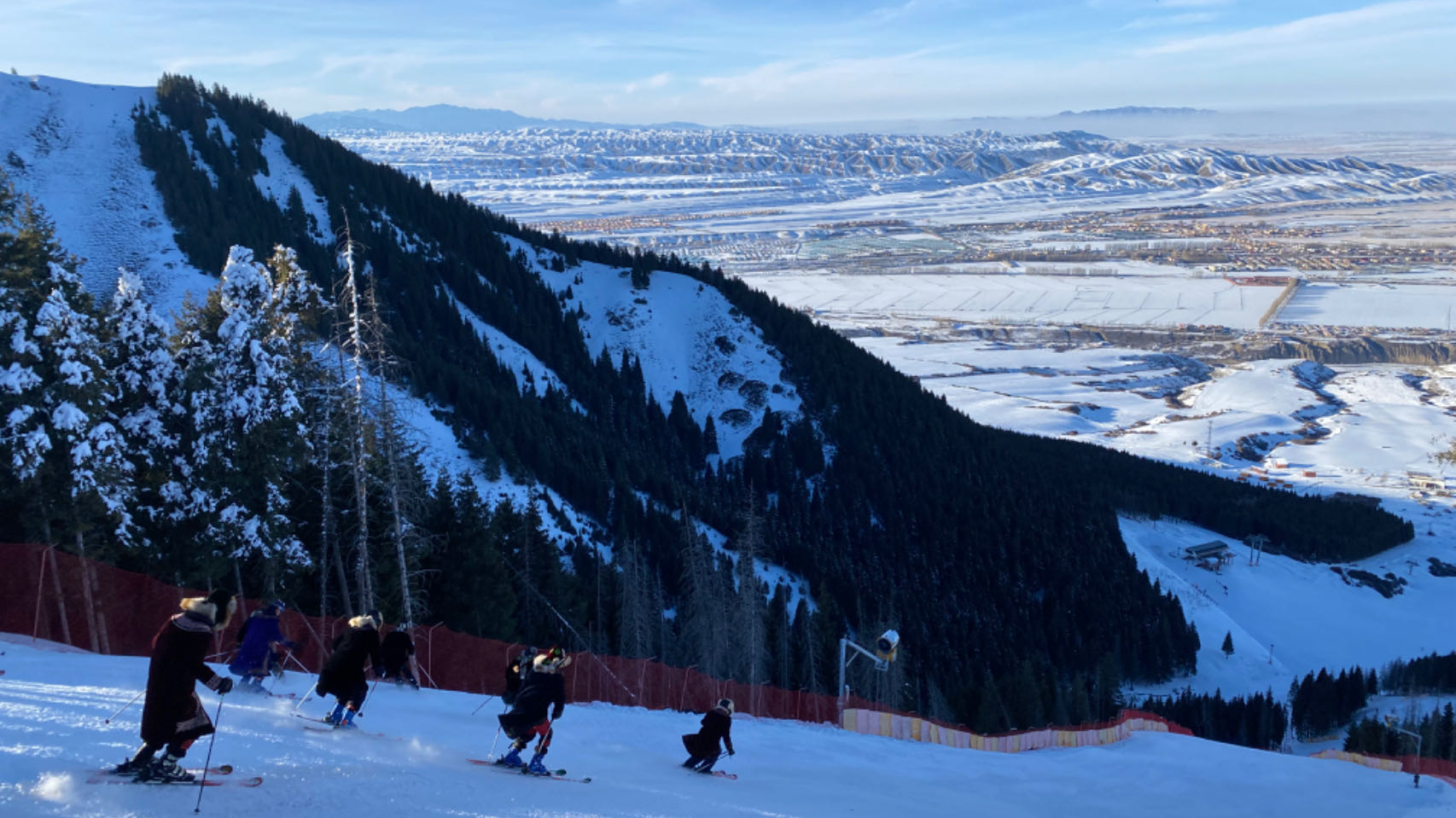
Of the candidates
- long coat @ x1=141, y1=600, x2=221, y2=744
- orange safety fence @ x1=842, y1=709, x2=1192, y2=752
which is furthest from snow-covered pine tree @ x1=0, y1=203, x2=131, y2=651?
orange safety fence @ x1=842, y1=709, x2=1192, y2=752

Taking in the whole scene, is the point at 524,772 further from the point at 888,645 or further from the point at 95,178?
the point at 95,178

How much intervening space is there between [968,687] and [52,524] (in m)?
39.7

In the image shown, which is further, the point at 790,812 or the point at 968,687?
the point at 968,687

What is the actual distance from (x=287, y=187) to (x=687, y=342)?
3481cm

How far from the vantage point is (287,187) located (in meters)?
80.9

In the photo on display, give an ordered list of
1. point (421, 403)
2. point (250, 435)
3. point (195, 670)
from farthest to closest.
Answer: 1. point (421, 403)
2. point (250, 435)
3. point (195, 670)

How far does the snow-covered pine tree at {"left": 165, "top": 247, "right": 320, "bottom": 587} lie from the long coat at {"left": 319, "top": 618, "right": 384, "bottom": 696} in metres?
13.8

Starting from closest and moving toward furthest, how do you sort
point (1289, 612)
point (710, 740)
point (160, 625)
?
point (710, 740)
point (160, 625)
point (1289, 612)

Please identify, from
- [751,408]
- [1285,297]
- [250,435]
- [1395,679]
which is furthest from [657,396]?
[1285,297]

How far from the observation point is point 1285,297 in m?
189

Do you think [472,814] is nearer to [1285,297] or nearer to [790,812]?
[790,812]

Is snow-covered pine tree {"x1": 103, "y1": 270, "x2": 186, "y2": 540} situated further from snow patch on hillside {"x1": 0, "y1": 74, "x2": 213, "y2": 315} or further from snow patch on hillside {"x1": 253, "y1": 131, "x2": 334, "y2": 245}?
snow patch on hillside {"x1": 253, "y1": 131, "x2": 334, "y2": 245}

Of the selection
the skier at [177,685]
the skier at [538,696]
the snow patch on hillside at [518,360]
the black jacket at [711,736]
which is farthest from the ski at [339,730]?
the snow patch on hillside at [518,360]

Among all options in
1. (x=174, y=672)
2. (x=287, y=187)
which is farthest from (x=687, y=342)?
(x=174, y=672)
